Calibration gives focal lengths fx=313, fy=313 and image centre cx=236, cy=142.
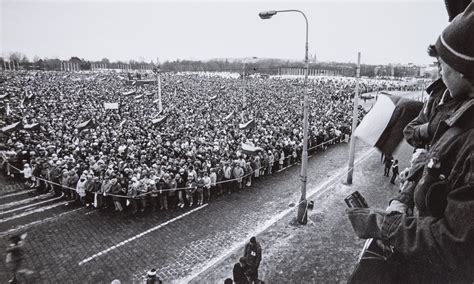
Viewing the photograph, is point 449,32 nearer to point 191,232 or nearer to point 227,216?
point 191,232

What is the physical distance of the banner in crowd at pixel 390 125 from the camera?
9.44ft

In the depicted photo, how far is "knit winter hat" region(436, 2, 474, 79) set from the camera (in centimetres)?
144

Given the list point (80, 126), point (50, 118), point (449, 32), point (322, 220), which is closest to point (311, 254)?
point (322, 220)

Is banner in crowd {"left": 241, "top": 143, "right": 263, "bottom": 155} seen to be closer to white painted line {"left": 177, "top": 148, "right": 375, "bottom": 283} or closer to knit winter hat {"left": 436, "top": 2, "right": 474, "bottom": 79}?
white painted line {"left": 177, "top": 148, "right": 375, "bottom": 283}

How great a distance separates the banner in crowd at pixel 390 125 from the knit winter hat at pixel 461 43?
4.51 feet

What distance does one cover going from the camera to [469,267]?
4.59 ft

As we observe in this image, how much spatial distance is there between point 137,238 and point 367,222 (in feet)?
37.7

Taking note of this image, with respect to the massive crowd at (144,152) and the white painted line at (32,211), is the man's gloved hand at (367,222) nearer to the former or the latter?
the massive crowd at (144,152)

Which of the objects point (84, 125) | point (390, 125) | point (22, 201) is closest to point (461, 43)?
point (390, 125)

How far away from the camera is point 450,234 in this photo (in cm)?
137

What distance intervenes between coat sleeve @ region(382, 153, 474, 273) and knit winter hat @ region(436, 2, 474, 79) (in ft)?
1.44

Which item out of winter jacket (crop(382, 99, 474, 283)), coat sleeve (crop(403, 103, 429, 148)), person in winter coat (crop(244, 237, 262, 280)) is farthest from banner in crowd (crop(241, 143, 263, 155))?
winter jacket (crop(382, 99, 474, 283))

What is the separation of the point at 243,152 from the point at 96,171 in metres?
8.10

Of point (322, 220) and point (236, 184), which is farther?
point (236, 184)
